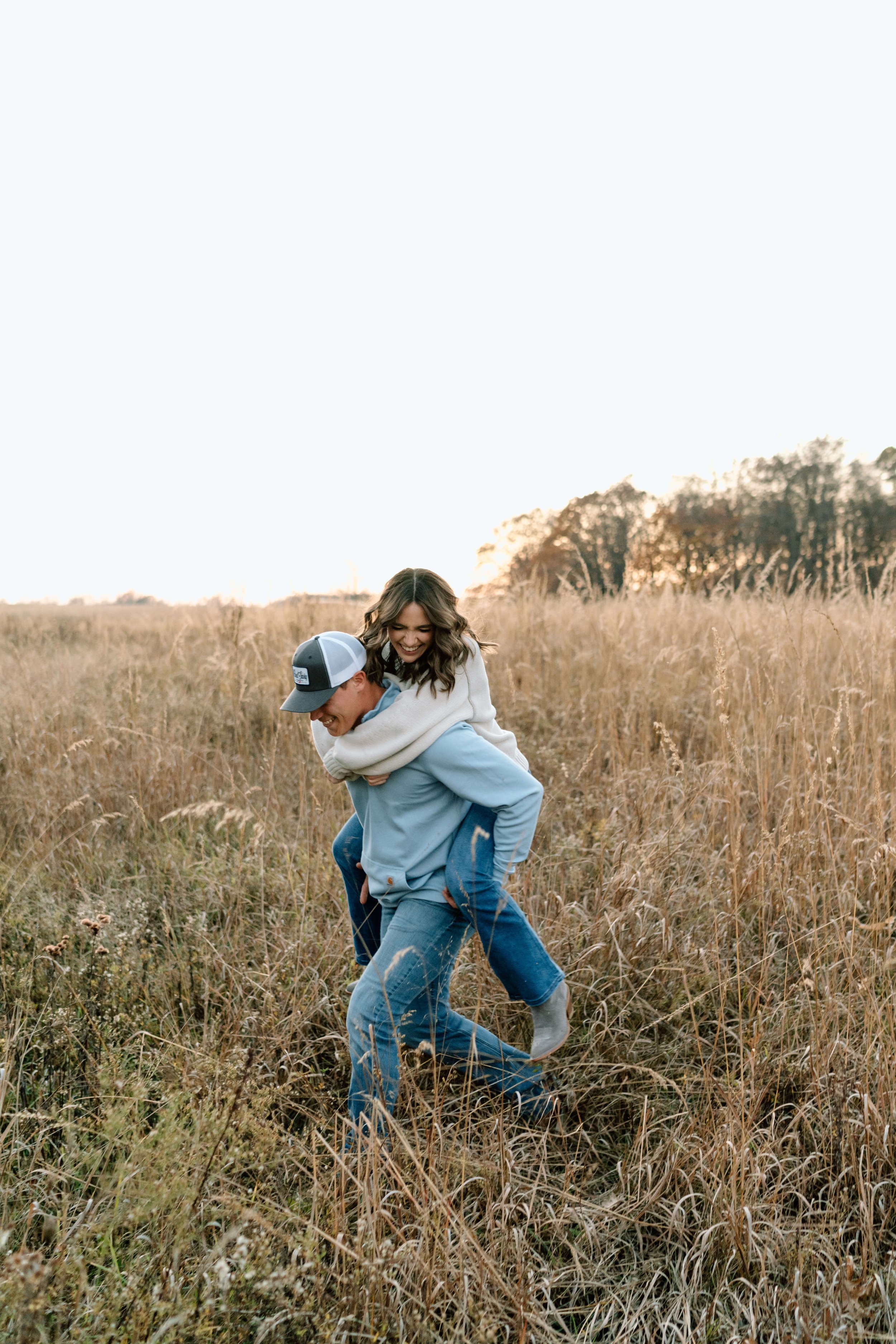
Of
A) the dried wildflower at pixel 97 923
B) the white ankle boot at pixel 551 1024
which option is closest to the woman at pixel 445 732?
the white ankle boot at pixel 551 1024

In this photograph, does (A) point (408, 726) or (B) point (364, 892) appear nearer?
(A) point (408, 726)

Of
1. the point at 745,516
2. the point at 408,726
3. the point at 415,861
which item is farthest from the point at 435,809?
the point at 745,516

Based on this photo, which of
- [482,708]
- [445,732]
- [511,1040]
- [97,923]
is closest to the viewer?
[97,923]

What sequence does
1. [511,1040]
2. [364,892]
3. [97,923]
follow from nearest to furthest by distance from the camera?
1. [97,923]
2. [364,892]
3. [511,1040]

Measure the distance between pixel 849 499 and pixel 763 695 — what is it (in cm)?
2050

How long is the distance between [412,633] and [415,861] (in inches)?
22.4

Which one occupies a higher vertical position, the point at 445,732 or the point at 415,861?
the point at 445,732

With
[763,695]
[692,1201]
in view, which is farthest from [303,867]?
[763,695]

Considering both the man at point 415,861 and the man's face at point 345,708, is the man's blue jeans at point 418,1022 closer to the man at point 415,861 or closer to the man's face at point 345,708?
the man at point 415,861

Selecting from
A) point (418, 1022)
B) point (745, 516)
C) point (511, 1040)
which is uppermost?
point (745, 516)

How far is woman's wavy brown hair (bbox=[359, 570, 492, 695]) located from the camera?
1977 mm

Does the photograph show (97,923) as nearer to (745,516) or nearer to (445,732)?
(445,732)

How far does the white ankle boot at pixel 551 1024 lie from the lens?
1954 mm

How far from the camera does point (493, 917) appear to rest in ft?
6.12
